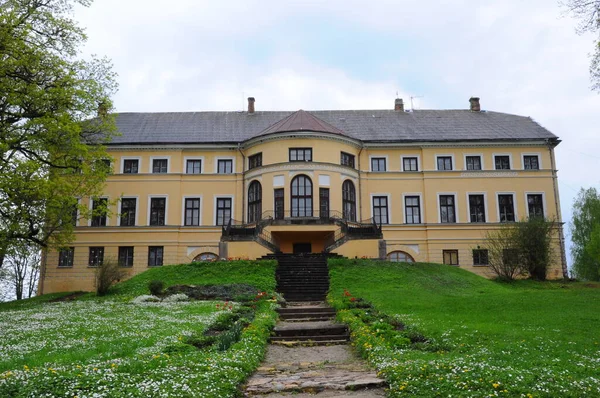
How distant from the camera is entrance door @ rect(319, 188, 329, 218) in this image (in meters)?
35.6

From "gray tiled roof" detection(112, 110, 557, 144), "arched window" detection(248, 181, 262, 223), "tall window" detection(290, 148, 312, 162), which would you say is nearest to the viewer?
"tall window" detection(290, 148, 312, 162)

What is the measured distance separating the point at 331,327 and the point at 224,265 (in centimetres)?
1520

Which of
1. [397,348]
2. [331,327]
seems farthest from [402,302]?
[397,348]

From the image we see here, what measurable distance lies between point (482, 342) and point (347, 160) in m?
28.3

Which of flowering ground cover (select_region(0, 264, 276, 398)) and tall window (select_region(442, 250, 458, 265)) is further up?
tall window (select_region(442, 250, 458, 265))

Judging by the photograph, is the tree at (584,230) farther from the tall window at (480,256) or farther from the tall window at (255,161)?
the tall window at (255,161)

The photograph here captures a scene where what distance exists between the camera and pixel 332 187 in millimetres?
36406

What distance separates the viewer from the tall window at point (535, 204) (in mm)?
39875

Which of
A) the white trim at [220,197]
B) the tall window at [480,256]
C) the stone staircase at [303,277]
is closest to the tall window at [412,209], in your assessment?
the tall window at [480,256]

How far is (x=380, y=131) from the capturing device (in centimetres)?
4288

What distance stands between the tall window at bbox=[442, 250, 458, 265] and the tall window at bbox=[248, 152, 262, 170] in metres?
15.8

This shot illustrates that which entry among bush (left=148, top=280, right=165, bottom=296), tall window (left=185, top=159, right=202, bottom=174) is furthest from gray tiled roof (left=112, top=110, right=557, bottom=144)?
bush (left=148, top=280, right=165, bottom=296)

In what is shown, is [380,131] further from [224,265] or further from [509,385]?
[509,385]

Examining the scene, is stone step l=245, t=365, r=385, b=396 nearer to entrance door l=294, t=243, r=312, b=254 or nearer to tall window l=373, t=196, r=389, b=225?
entrance door l=294, t=243, r=312, b=254
